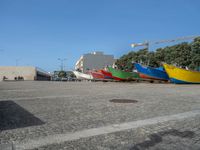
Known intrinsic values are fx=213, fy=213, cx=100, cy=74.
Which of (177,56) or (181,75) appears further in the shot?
(177,56)

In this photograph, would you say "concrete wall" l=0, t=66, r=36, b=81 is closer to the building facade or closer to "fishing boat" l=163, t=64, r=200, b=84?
the building facade

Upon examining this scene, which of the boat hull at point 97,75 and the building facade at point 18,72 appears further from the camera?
the building facade at point 18,72

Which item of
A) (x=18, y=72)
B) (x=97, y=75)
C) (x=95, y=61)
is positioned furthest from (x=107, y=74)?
(x=95, y=61)

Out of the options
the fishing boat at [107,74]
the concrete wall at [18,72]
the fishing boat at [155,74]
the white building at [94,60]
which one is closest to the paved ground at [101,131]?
the fishing boat at [155,74]

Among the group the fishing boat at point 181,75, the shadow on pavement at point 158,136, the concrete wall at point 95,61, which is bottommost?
the shadow on pavement at point 158,136

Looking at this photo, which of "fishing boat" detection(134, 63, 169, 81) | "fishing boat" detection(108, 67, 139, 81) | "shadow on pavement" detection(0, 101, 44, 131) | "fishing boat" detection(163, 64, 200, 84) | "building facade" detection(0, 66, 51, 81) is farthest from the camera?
"building facade" detection(0, 66, 51, 81)

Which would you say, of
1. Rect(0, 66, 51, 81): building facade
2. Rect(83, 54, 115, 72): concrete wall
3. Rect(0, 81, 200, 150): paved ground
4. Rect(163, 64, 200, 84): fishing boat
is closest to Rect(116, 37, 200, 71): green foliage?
Rect(163, 64, 200, 84): fishing boat

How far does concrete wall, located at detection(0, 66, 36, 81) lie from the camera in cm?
8788

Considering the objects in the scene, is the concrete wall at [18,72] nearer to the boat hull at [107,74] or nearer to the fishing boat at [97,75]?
the fishing boat at [97,75]

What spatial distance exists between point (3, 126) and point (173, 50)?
46.4 m

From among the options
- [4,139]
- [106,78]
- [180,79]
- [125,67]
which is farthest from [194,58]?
[4,139]

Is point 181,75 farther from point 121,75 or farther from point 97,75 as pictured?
point 97,75

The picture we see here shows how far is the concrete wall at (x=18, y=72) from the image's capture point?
87875mm

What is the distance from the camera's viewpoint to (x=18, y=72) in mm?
89500
